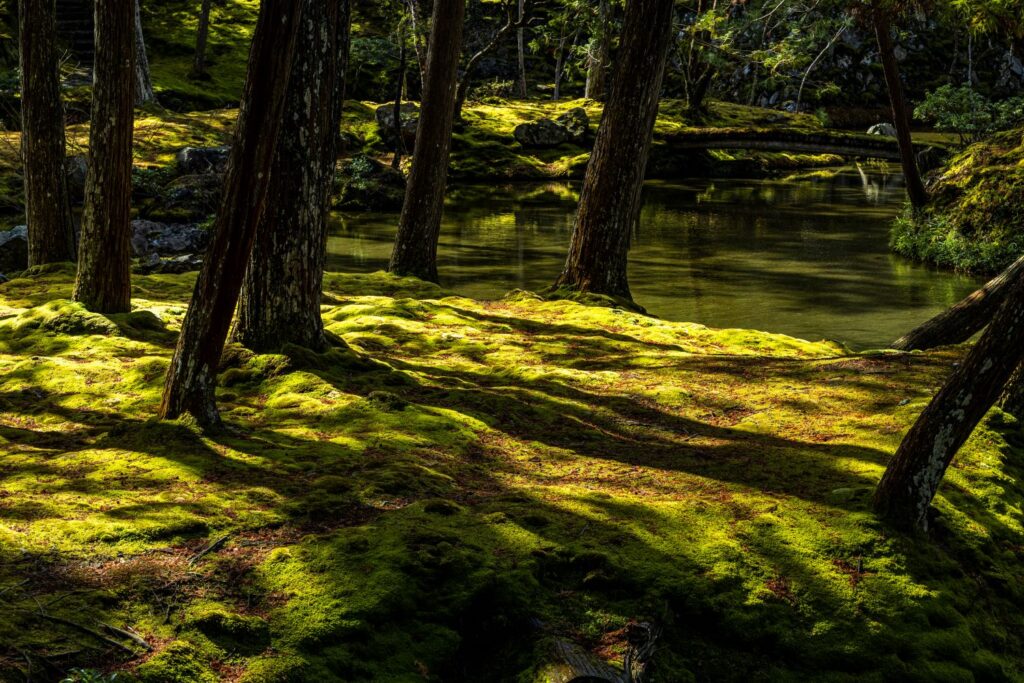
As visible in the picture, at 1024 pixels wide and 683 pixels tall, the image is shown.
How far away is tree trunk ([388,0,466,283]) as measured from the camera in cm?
1547

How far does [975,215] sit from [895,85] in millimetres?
3838

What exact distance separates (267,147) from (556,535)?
338 cm

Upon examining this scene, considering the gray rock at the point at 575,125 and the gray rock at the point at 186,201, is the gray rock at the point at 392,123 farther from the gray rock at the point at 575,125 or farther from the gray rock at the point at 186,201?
the gray rock at the point at 186,201

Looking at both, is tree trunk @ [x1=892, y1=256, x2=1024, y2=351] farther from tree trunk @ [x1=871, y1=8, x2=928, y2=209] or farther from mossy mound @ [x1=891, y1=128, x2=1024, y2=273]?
mossy mound @ [x1=891, y1=128, x2=1024, y2=273]

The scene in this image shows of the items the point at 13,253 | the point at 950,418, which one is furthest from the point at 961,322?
the point at 13,253

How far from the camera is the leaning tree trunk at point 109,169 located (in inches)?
385

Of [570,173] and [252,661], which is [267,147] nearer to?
[252,661]

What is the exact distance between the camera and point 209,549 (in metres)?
4.78

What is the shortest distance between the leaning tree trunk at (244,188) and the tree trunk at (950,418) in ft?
15.1

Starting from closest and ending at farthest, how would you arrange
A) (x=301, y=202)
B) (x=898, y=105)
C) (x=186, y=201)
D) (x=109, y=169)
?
1. (x=301, y=202)
2. (x=109, y=169)
3. (x=898, y=105)
4. (x=186, y=201)

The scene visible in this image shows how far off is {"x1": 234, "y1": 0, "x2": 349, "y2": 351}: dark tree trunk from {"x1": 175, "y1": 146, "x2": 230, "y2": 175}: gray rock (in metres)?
21.8

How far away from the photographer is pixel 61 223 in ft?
44.5

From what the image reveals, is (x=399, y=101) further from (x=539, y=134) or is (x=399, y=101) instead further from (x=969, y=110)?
(x=969, y=110)

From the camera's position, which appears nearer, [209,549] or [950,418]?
[209,549]
